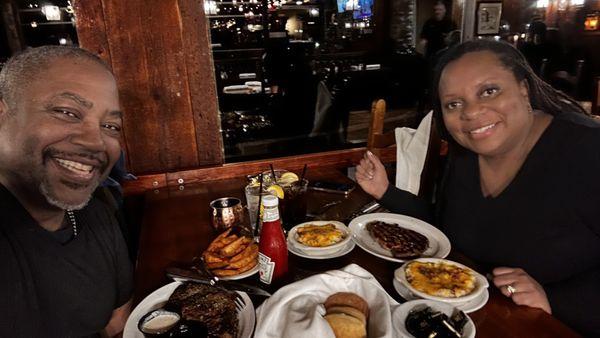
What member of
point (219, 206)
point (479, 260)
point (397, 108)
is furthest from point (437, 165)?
point (397, 108)

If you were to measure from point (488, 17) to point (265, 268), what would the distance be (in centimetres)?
446

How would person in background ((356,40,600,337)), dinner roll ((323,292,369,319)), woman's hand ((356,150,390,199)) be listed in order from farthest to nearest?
woman's hand ((356,150,390,199)) → person in background ((356,40,600,337)) → dinner roll ((323,292,369,319))

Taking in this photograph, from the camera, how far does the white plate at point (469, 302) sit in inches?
47.8

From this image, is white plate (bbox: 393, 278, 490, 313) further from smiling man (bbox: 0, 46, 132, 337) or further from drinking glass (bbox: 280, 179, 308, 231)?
smiling man (bbox: 0, 46, 132, 337)

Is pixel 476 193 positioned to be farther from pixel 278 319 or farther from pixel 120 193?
pixel 120 193

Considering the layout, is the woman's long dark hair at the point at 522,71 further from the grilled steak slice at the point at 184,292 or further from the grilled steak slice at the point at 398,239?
the grilled steak slice at the point at 184,292

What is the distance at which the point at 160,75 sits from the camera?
285cm

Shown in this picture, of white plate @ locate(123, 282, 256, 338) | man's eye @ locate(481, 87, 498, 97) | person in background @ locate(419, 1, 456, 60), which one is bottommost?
white plate @ locate(123, 282, 256, 338)

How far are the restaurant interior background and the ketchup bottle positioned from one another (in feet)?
5.76

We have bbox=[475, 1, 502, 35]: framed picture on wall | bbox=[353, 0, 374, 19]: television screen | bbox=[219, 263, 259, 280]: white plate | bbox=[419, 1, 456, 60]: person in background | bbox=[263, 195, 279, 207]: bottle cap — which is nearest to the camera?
bbox=[263, 195, 279, 207]: bottle cap

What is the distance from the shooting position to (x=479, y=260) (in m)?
1.74

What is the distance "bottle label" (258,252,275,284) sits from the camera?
4.42ft

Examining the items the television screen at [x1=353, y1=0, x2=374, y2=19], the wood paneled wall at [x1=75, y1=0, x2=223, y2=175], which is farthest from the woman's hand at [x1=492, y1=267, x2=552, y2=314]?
the television screen at [x1=353, y1=0, x2=374, y2=19]

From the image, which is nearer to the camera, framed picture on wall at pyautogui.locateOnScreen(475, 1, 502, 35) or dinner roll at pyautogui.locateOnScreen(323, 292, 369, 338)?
dinner roll at pyautogui.locateOnScreen(323, 292, 369, 338)
